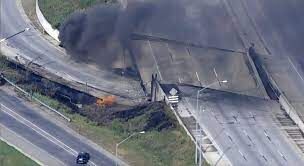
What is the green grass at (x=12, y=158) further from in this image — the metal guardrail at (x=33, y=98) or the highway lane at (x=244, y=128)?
the highway lane at (x=244, y=128)

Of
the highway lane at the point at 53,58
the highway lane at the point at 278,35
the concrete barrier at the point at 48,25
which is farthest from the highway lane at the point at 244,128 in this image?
the concrete barrier at the point at 48,25

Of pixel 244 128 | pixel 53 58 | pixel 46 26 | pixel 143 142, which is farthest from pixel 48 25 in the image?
pixel 244 128

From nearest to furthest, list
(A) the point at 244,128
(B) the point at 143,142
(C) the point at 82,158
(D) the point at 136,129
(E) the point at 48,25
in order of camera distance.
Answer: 1. (C) the point at 82,158
2. (B) the point at 143,142
3. (D) the point at 136,129
4. (A) the point at 244,128
5. (E) the point at 48,25

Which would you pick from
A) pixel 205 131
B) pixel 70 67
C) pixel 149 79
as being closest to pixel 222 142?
pixel 205 131

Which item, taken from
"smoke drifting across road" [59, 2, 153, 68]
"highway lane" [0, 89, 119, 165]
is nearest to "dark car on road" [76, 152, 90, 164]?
"highway lane" [0, 89, 119, 165]

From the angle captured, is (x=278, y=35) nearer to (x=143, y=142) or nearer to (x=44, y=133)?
(x=143, y=142)
